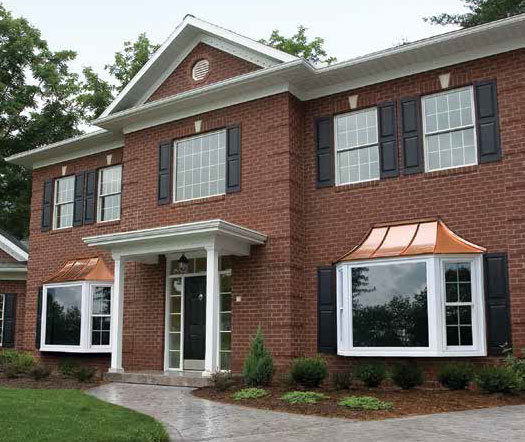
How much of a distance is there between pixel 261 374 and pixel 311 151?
501 cm

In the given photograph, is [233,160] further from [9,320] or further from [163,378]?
[9,320]

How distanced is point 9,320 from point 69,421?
1381 centimetres

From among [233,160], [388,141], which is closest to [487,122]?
[388,141]

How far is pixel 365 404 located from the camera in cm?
966

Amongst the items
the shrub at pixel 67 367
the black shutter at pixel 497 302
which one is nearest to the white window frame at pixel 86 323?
the shrub at pixel 67 367

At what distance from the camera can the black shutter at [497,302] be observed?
11.5 m

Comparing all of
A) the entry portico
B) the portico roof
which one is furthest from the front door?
the portico roof

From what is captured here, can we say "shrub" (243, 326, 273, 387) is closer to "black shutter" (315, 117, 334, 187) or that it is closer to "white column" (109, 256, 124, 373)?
"black shutter" (315, 117, 334, 187)

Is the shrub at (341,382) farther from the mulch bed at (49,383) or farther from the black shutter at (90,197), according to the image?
the black shutter at (90,197)

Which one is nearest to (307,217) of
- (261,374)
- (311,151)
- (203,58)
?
(311,151)

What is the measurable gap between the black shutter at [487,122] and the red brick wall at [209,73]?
4.99 meters

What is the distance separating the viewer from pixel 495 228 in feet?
39.5

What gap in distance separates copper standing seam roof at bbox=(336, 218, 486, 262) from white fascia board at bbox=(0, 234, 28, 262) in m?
12.6

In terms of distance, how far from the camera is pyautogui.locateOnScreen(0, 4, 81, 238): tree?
96.3 feet
